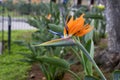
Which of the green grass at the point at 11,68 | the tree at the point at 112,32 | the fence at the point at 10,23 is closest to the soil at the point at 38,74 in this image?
the green grass at the point at 11,68

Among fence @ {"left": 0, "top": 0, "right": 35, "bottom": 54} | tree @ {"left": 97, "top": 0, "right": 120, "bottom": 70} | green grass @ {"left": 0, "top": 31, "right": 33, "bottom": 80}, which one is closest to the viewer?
tree @ {"left": 97, "top": 0, "right": 120, "bottom": 70}

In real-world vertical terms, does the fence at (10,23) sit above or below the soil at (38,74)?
below

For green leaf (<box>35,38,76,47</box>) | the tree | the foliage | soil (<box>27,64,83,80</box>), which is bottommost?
the foliage

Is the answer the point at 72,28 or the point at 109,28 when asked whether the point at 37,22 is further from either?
the point at 72,28

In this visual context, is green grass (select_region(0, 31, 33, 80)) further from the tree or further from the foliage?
the tree

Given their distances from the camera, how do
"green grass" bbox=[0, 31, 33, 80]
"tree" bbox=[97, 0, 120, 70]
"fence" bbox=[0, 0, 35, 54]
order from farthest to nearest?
"fence" bbox=[0, 0, 35, 54] < "green grass" bbox=[0, 31, 33, 80] < "tree" bbox=[97, 0, 120, 70]

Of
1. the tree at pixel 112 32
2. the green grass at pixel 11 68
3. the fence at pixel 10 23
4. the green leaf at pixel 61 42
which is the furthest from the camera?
the fence at pixel 10 23

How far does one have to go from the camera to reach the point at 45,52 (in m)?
3.74

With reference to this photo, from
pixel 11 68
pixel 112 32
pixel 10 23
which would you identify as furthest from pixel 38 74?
pixel 10 23

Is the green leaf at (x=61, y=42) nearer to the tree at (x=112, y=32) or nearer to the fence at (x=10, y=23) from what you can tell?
the tree at (x=112, y=32)

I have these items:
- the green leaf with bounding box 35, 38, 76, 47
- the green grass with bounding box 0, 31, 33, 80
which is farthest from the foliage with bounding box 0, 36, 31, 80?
the green leaf with bounding box 35, 38, 76, 47

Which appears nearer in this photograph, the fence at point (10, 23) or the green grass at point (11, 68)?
the green grass at point (11, 68)

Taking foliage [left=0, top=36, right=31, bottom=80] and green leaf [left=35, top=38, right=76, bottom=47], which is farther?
foliage [left=0, top=36, right=31, bottom=80]

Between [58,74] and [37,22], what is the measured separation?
129 cm
